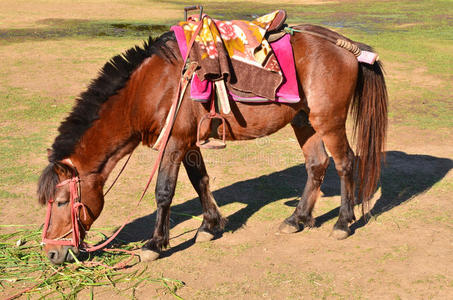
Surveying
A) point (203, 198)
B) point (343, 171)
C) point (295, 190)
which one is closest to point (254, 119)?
point (203, 198)

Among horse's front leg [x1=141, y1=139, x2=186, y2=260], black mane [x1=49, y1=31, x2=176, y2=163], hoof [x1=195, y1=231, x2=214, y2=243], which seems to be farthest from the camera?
hoof [x1=195, y1=231, x2=214, y2=243]

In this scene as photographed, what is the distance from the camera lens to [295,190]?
19.5 ft

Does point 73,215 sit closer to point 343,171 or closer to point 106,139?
point 106,139

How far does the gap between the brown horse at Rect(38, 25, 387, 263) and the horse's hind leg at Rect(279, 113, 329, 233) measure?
1 centimetres

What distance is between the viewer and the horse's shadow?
5145 millimetres

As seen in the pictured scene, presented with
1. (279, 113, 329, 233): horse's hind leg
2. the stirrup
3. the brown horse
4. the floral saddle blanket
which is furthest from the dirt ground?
the floral saddle blanket

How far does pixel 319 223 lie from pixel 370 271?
3.53 ft

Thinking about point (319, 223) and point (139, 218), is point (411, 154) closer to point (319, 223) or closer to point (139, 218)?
point (319, 223)

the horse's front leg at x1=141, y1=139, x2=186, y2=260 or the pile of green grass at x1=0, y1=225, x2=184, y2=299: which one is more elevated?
the horse's front leg at x1=141, y1=139, x2=186, y2=260

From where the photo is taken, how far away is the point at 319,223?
522 cm

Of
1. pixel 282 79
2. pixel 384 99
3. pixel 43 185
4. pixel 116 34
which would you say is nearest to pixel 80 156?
pixel 43 185

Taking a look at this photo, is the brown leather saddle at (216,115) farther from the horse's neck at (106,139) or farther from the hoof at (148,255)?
the hoof at (148,255)

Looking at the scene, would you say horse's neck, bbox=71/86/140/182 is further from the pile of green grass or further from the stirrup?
the pile of green grass

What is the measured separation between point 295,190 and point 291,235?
42.6 inches
